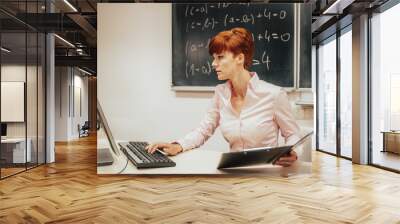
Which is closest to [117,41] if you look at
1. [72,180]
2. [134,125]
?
[134,125]

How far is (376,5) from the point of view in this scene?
694 centimetres

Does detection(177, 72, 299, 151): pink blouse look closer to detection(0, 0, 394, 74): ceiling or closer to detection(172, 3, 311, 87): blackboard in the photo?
detection(172, 3, 311, 87): blackboard

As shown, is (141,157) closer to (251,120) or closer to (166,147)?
(166,147)

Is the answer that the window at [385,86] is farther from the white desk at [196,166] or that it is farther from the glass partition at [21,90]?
the glass partition at [21,90]

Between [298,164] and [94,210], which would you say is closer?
[94,210]

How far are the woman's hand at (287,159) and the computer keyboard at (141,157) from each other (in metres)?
1.77

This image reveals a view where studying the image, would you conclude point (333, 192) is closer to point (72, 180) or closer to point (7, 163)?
point (72, 180)

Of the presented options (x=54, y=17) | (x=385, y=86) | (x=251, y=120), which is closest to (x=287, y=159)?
(x=251, y=120)

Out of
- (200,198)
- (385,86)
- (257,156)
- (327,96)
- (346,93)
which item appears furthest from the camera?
(327,96)

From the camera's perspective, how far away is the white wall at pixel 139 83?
6.03 meters

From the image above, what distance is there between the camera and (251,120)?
236 inches

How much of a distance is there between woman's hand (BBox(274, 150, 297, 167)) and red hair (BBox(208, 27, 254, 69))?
1.71m

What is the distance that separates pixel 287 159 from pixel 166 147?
2032 millimetres

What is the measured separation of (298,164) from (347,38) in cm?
388
